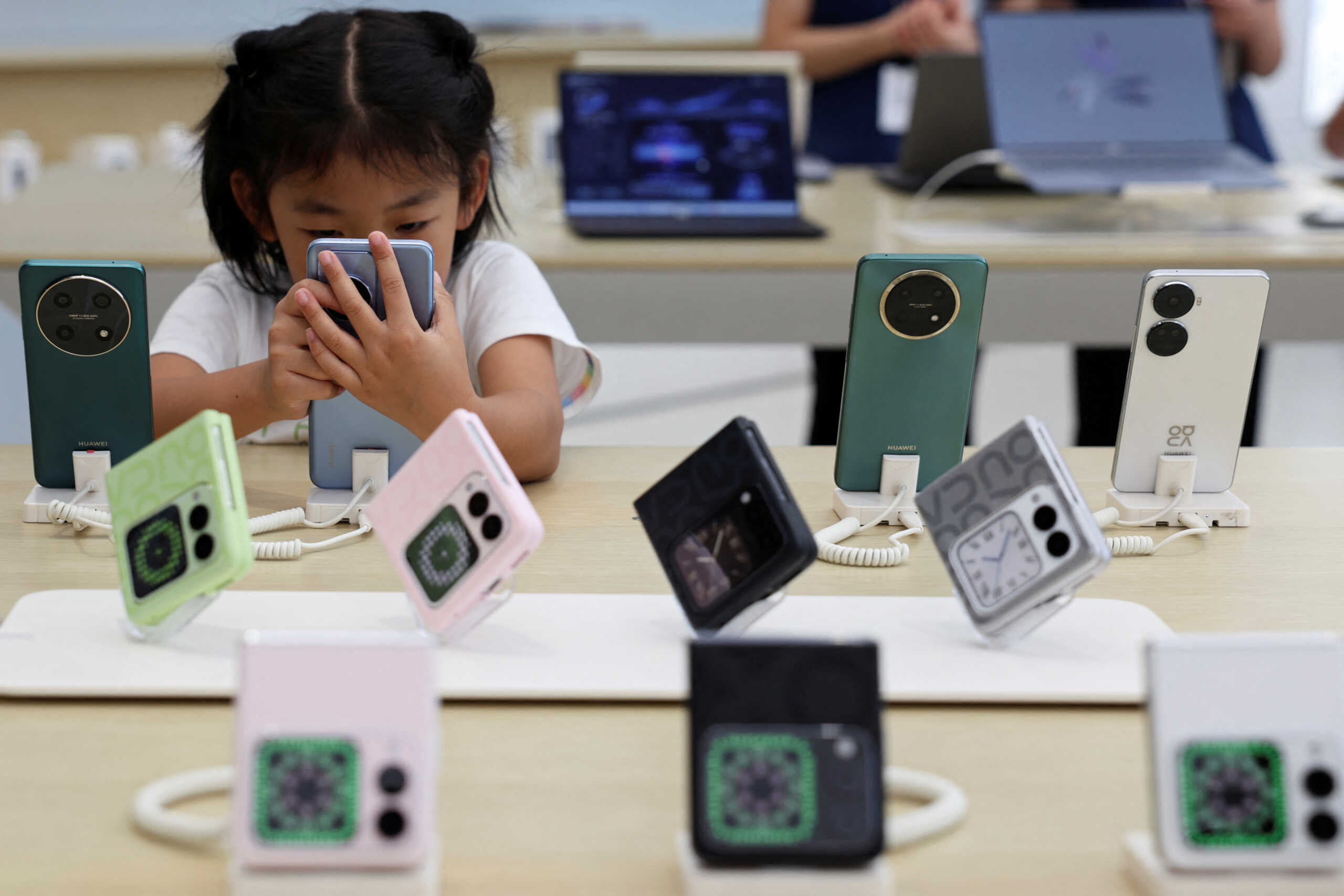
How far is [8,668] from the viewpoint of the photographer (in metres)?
0.77

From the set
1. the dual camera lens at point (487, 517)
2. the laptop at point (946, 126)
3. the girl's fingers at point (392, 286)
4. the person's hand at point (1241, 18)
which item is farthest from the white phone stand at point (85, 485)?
the person's hand at point (1241, 18)

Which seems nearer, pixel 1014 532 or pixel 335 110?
pixel 1014 532

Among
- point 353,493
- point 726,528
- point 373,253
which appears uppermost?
point 373,253

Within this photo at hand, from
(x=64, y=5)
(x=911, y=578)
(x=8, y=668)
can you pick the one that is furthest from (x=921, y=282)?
(x=64, y=5)

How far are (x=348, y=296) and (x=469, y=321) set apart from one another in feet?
1.04

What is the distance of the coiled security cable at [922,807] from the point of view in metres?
0.63

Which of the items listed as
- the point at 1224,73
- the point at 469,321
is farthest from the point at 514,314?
the point at 1224,73

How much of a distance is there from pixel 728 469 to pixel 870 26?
1.86m

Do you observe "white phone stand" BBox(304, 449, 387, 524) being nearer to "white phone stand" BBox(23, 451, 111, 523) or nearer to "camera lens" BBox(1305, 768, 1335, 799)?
"white phone stand" BBox(23, 451, 111, 523)

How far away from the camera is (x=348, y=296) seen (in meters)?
1.00

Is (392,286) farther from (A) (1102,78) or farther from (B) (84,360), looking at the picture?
(A) (1102,78)

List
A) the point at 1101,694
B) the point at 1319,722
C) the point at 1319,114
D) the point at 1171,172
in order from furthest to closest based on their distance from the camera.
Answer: the point at 1319,114
the point at 1171,172
the point at 1101,694
the point at 1319,722

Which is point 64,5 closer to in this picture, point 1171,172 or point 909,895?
point 1171,172

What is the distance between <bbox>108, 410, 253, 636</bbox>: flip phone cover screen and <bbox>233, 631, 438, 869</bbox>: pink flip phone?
0.18 meters
